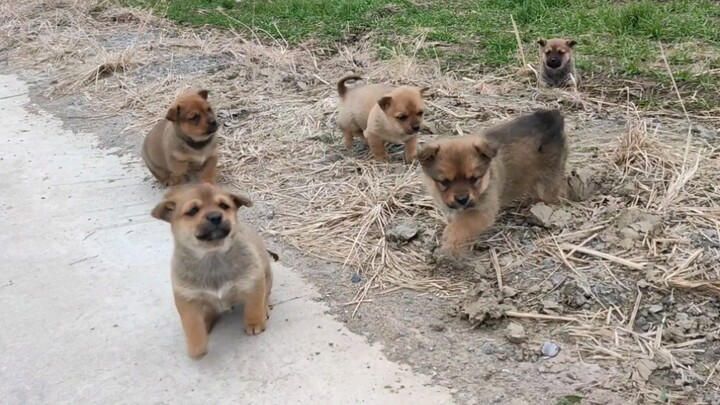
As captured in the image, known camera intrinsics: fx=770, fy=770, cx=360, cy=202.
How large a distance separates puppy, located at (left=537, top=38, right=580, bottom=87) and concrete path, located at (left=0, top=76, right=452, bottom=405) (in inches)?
147

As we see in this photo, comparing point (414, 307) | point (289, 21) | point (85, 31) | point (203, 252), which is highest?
point (203, 252)

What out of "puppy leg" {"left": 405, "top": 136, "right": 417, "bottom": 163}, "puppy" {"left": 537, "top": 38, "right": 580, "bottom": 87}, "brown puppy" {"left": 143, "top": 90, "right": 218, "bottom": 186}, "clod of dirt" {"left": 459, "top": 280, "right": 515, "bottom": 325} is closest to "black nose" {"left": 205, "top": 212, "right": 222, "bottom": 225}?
"clod of dirt" {"left": 459, "top": 280, "right": 515, "bottom": 325}

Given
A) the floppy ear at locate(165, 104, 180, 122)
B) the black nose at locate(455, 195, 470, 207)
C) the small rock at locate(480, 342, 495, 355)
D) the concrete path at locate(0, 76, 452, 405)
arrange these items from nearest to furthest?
the concrete path at locate(0, 76, 452, 405) → the small rock at locate(480, 342, 495, 355) → the black nose at locate(455, 195, 470, 207) → the floppy ear at locate(165, 104, 180, 122)

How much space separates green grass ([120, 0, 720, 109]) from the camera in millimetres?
7688

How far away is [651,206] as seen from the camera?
4.84 meters

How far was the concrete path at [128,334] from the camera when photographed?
146 inches

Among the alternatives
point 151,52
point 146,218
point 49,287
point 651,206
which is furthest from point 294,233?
point 151,52

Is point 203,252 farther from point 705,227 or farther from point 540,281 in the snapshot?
point 705,227

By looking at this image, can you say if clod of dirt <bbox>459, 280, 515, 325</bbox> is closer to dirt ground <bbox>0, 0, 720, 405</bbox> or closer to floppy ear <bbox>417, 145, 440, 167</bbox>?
dirt ground <bbox>0, 0, 720, 405</bbox>

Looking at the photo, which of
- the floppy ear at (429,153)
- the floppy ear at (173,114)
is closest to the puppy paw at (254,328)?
the floppy ear at (429,153)

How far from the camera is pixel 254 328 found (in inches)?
161

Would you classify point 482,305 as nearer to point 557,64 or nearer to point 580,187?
point 580,187

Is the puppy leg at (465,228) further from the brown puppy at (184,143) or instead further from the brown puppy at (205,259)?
the brown puppy at (184,143)

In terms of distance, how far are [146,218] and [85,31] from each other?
5600 millimetres
